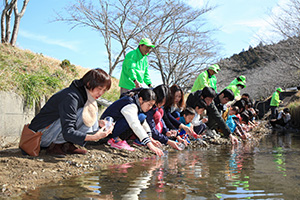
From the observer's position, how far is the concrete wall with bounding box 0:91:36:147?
4.60 metres

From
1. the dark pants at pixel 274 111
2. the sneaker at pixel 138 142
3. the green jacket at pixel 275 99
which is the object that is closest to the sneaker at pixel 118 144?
the sneaker at pixel 138 142

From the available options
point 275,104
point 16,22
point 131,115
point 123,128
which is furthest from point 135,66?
point 275,104

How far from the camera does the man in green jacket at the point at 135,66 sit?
5.24 meters

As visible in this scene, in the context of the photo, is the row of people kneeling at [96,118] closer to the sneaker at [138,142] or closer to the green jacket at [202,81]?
the sneaker at [138,142]

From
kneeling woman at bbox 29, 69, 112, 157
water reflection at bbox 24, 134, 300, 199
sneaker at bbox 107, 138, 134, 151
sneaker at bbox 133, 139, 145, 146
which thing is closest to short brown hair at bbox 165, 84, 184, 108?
sneaker at bbox 133, 139, 145, 146

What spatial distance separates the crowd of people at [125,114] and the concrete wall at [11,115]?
1766 millimetres

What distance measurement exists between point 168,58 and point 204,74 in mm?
8937

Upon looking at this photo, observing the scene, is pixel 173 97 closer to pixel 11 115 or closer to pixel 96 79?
pixel 96 79

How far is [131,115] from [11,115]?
2464 mm

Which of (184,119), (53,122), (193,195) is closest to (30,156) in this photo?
(53,122)

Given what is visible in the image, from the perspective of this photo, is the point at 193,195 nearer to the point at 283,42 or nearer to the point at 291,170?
the point at 291,170

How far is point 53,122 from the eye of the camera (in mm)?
2961

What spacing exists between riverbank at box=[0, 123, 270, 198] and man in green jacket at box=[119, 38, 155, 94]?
178cm

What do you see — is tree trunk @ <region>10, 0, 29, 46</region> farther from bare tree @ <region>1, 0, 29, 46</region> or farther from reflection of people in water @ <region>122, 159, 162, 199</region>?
reflection of people in water @ <region>122, 159, 162, 199</region>
